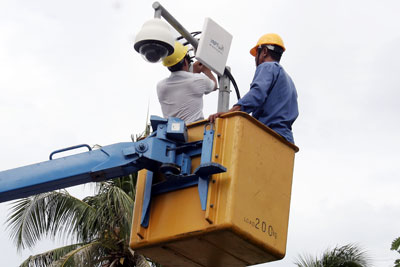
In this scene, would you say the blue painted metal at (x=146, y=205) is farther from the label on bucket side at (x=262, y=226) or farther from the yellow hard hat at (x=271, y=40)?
the yellow hard hat at (x=271, y=40)

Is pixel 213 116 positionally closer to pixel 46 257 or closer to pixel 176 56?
pixel 176 56

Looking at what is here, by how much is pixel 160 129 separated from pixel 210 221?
1216mm

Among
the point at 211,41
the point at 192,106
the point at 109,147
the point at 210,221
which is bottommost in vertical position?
the point at 210,221

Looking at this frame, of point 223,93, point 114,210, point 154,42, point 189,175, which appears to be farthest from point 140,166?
point 114,210

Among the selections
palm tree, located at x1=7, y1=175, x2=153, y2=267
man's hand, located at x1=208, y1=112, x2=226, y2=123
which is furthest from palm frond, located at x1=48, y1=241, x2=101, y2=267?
man's hand, located at x1=208, y1=112, x2=226, y2=123

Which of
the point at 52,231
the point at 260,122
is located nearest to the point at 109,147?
the point at 260,122

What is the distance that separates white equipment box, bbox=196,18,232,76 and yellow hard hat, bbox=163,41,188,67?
0.42 metres

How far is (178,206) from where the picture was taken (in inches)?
331

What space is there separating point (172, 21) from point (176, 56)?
0.38 m

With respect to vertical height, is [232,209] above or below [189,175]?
below

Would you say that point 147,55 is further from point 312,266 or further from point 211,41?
point 312,266

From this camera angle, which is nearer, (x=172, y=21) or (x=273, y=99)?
(x=273, y=99)

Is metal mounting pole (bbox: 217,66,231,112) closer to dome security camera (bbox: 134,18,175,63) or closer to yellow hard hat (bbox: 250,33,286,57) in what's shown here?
yellow hard hat (bbox: 250,33,286,57)

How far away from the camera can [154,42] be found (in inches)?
357
